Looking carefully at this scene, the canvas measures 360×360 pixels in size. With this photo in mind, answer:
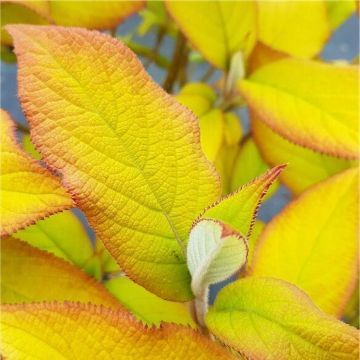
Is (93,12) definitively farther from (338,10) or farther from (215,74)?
(215,74)

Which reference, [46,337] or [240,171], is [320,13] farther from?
[46,337]

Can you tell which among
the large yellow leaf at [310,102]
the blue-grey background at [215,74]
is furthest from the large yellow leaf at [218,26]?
the blue-grey background at [215,74]

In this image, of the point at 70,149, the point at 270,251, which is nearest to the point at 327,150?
the point at 270,251

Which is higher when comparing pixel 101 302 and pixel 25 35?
pixel 25 35

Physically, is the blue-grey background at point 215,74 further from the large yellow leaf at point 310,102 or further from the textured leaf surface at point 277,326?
the textured leaf surface at point 277,326

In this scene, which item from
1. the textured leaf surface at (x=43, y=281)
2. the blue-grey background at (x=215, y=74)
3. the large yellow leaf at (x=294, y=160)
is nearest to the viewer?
the textured leaf surface at (x=43, y=281)

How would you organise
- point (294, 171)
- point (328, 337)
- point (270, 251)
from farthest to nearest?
point (294, 171) → point (270, 251) → point (328, 337)

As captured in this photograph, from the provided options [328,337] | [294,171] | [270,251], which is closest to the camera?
[328,337]

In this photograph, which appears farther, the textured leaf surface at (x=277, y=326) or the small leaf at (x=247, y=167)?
the small leaf at (x=247, y=167)
